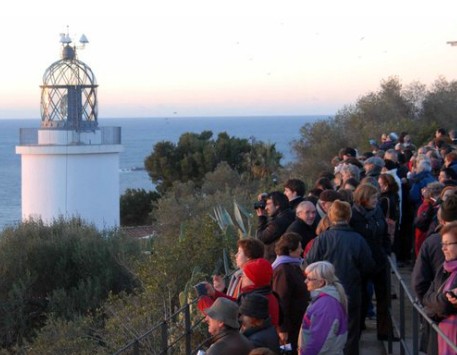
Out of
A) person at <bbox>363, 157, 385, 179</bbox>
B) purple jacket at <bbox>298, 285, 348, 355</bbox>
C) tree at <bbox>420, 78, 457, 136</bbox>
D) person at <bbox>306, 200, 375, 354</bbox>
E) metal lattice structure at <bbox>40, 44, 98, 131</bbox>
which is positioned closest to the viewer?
purple jacket at <bbox>298, 285, 348, 355</bbox>

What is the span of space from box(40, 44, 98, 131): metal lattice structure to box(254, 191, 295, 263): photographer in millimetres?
25335

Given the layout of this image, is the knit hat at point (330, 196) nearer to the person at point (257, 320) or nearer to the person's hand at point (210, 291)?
the person's hand at point (210, 291)

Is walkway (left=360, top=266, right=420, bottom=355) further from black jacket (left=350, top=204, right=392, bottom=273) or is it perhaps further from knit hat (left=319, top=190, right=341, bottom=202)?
knit hat (left=319, top=190, right=341, bottom=202)

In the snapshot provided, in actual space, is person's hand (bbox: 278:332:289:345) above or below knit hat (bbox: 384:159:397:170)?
Result: below

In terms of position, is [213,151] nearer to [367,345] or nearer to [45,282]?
[45,282]

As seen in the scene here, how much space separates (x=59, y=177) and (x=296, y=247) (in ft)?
81.0

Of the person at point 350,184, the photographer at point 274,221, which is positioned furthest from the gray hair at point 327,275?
the person at point 350,184

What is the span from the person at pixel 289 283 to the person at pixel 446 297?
1.50 meters

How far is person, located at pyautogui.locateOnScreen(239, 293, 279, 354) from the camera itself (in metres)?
6.45

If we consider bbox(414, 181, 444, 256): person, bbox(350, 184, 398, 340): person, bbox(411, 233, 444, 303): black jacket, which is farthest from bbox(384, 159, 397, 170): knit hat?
bbox(411, 233, 444, 303): black jacket

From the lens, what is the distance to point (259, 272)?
714cm

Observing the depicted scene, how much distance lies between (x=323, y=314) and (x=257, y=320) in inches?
29.3

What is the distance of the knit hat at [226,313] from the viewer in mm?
6141

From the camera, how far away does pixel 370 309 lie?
435 inches
